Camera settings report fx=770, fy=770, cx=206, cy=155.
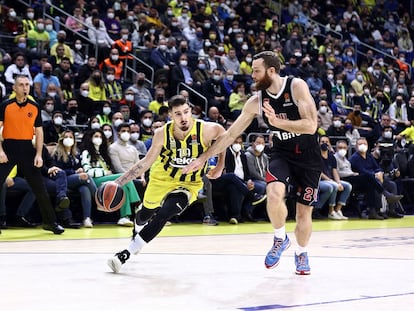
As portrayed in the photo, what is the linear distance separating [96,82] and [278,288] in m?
10.00

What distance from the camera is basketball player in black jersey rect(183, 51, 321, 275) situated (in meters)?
6.61

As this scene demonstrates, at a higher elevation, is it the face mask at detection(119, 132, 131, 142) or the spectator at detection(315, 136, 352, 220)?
the face mask at detection(119, 132, 131, 142)

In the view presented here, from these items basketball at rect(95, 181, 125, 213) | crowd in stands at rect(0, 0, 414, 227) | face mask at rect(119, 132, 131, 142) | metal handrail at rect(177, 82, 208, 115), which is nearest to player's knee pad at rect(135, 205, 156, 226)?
basketball at rect(95, 181, 125, 213)

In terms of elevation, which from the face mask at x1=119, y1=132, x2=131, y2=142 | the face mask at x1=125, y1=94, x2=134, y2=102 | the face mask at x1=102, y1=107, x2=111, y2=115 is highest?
the face mask at x1=125, y1=94, x2=134, y2=102

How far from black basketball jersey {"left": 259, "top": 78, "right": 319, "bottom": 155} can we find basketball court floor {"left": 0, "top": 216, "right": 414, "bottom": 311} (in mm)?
1111

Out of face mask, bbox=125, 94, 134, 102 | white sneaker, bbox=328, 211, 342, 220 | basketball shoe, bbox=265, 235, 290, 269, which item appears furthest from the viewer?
face mask, bbox=125, 94, 134, 102

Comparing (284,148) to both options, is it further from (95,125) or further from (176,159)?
(95,125)

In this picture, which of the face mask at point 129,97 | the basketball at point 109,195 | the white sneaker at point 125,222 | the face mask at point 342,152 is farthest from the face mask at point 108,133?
the basketball at point 109,195

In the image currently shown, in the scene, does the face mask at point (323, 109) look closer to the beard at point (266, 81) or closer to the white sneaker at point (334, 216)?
the white sneaker at point (334, 216)

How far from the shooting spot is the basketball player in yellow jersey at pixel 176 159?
6.98 meters

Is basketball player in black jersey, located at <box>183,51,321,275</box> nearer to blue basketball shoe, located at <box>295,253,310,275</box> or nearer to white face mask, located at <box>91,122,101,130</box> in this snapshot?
blue basketball shoe, located at <box>295,253,310,275</box>

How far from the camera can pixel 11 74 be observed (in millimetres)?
14367

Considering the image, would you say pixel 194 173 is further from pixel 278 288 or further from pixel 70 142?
pixel 70 142

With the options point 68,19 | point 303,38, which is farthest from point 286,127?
point 303,38
